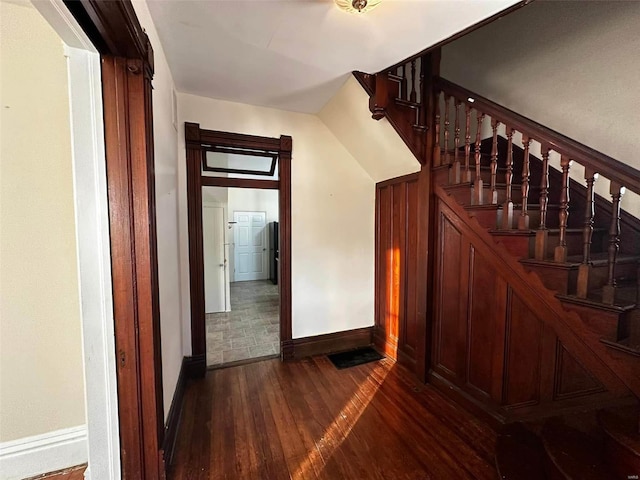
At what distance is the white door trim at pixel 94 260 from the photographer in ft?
3.64

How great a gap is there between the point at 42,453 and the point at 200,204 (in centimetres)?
186

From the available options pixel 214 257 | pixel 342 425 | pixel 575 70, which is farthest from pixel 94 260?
pixel 575 70

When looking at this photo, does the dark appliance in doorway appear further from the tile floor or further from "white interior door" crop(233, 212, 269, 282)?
the tile floor

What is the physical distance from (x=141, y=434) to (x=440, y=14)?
8.53 feet

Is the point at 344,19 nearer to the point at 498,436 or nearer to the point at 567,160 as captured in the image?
the point at 567,160

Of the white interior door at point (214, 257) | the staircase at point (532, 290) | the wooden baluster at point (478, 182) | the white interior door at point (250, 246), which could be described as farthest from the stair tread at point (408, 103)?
the white interior door at point (250, 246)

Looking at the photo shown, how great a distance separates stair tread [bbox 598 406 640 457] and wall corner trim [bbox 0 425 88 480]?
110 inches

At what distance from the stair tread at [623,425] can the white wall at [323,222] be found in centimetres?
203

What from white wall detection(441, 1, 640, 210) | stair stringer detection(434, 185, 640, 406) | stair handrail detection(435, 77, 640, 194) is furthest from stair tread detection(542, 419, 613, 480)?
white wall detection(441, 1, 640, 210)

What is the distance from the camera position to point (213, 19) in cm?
145

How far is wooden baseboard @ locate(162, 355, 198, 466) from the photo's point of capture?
150 centimetres

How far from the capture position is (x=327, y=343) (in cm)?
293

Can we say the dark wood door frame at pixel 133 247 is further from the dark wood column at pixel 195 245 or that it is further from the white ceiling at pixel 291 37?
the dark wood column at pixel 195 245

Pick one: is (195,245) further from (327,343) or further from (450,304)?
(450,304)
